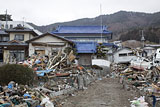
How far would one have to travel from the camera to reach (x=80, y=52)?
2528 centimetres

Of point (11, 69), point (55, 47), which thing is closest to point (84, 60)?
point (55, 47)

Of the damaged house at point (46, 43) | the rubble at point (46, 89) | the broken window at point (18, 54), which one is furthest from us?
the broken window at point (18, 54)

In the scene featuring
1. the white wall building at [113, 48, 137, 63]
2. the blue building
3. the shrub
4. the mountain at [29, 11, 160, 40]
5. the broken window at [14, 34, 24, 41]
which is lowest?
the shrub

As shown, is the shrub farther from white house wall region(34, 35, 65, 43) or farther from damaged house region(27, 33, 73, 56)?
white house wall region(34, 35, 65, 43)

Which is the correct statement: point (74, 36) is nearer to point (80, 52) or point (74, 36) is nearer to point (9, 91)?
point (80, 52)

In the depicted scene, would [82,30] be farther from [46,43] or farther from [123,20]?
[123,20]

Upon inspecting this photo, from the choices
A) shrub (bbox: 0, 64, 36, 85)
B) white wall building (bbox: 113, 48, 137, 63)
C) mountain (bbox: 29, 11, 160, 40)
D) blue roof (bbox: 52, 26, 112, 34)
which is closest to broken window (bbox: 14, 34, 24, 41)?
blue roof (bbox: 52, 26, 112, 34)

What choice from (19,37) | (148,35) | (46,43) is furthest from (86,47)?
(148,35)

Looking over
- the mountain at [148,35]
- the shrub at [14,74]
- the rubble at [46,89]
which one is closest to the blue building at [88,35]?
the rubble at [46,89]

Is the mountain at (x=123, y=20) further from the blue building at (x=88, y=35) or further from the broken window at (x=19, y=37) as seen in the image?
the broken window at (x=19, y=37)

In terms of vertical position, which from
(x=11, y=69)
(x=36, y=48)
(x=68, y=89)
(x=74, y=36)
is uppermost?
(x=74, y=36)

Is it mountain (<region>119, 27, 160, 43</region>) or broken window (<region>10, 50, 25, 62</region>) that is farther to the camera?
mountain (<region>119, 27, 160, 43</region>)

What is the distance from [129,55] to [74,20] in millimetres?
85645

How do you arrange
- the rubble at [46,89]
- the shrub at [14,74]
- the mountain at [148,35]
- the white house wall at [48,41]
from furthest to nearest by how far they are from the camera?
the mountain at [148,35] → the white house wall at [48,41] → the shrub at [14,74] → the rubble at [46,89]
